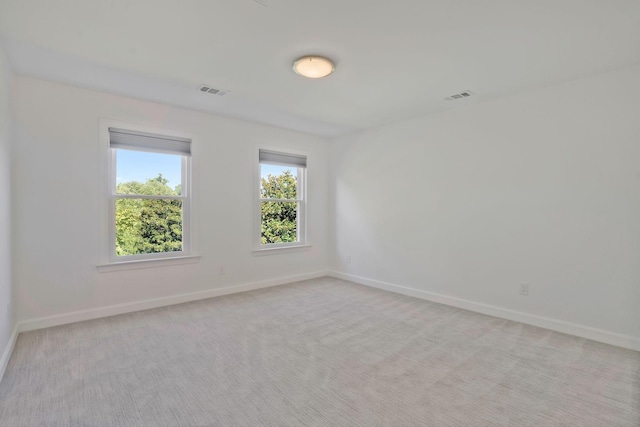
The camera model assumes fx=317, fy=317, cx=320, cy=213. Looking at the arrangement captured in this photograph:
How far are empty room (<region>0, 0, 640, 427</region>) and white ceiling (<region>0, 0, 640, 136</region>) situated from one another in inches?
0.8

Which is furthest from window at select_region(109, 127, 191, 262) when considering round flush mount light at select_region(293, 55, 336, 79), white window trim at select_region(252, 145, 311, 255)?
round flush mount light at select_region(293, 55, 336, 79)

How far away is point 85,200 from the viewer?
3.35 m

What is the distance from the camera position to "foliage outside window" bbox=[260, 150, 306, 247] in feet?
16.1

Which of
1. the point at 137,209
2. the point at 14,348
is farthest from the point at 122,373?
the point at 137,209

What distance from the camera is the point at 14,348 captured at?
265 cm

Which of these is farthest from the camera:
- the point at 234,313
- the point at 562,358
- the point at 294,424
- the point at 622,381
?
the point at 234,313

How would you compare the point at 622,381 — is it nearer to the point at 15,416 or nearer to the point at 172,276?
the point at 15,416

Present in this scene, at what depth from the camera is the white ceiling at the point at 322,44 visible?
202 cm

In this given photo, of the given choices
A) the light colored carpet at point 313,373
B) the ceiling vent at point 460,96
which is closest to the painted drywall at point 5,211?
the light colored carpet at point 313,373

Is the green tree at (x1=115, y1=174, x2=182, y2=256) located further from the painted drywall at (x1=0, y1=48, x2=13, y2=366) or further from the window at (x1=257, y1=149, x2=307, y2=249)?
the window at (x1=257, y1=149, x2=307, y2=249)

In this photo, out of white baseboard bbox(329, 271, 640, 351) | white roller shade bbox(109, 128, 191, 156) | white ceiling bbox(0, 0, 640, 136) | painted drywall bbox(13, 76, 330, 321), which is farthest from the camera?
white roller shade bbox(109, 128, 191, 156)

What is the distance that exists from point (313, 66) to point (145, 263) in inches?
114

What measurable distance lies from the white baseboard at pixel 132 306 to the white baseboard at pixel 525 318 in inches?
70.4

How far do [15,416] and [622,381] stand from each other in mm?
3885
